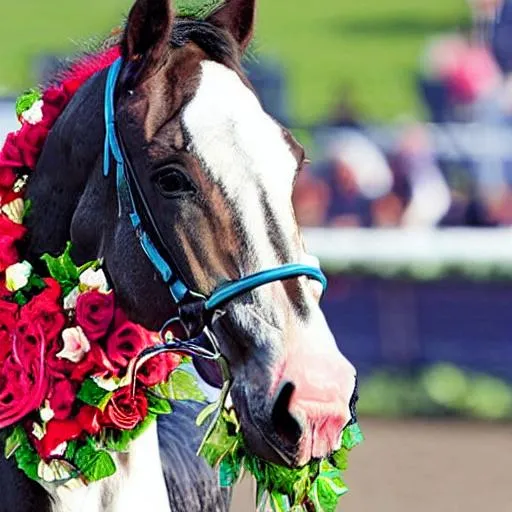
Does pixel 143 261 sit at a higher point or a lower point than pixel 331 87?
higher

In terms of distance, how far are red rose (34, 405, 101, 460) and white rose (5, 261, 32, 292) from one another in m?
0.27

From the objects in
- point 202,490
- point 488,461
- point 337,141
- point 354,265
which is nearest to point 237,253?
point 202,490

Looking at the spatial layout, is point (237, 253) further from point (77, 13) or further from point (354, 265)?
point (77, 13)

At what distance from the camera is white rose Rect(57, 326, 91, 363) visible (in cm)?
267

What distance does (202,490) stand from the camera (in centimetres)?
305

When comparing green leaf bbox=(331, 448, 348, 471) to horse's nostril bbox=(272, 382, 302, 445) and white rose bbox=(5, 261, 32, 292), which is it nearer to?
horse's nostril bbox=(272, 382, 302, 445)

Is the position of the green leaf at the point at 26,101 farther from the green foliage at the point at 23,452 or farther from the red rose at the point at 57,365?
the green foliage at the point at 23,452

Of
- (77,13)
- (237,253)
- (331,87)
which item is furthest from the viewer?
(77,13)

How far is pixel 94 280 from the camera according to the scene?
262 cm

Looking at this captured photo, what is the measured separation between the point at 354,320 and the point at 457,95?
2046 mm

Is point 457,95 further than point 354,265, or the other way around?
point 457,95

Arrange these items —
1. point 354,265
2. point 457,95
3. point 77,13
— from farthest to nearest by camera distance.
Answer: point 77,13
point 457,95
point 354,265

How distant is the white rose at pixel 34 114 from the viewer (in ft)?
9.42

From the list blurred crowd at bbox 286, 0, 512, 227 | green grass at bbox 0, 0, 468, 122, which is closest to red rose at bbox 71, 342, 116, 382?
blurred crowd at bbox 286, 0, 512, 227
